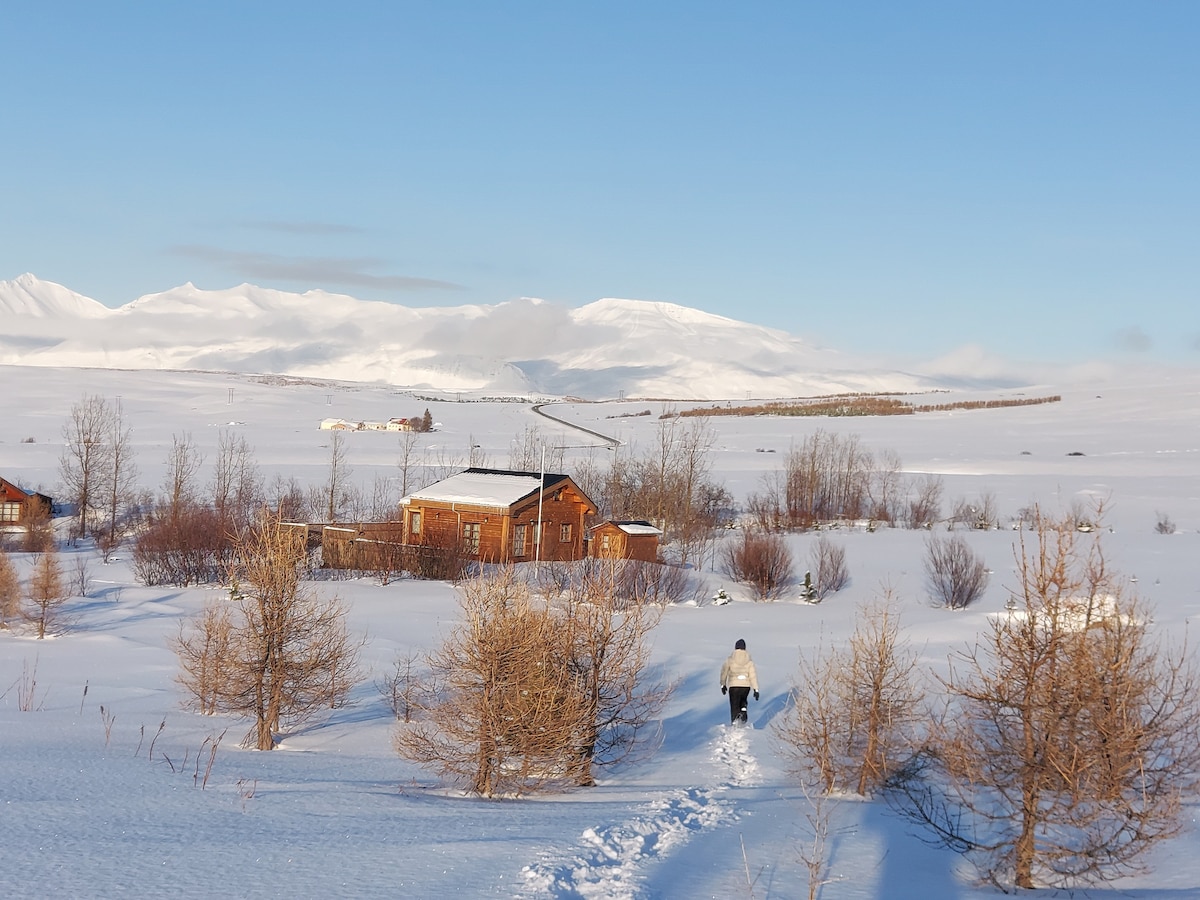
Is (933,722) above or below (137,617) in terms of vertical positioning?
above

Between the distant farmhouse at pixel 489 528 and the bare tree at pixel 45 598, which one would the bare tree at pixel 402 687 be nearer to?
the bare tree at pixel 45 598

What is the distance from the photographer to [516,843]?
9.05m

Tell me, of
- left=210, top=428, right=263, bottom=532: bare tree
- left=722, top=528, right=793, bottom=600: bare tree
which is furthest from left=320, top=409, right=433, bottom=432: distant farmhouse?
left=722, top=528, right=793, bottom=600: bare tree

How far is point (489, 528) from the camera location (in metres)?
35.8

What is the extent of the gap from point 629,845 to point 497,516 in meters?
26.4

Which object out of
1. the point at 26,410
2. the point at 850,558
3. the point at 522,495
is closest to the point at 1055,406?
the point at 850,558

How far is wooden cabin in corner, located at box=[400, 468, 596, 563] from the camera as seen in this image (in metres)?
35.8

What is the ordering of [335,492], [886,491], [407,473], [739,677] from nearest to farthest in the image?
[739,677] < [335,492] < [886,491] < [407,473]

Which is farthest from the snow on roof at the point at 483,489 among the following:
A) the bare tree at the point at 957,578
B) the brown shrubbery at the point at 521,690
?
the brown shrubbery at the point at 521,690

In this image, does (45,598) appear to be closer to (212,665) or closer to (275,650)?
(212,665)

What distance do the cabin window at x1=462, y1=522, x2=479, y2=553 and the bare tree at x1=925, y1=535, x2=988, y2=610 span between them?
1556 centimetres

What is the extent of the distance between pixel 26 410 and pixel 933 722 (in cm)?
10810

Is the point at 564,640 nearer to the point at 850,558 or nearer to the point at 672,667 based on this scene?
the point at 672,667

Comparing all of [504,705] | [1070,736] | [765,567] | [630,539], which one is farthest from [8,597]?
[1070,736]
